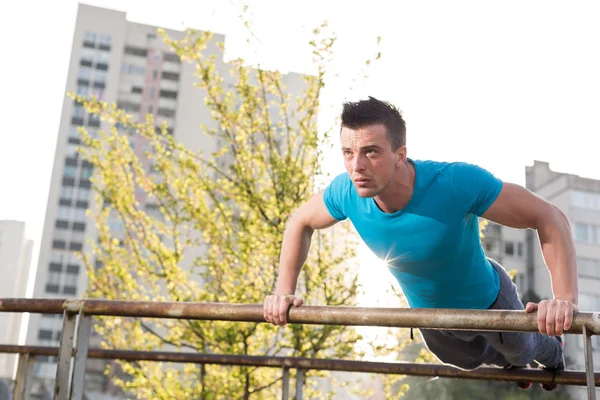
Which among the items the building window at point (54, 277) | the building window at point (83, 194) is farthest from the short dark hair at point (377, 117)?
the building window at point (83, 194)

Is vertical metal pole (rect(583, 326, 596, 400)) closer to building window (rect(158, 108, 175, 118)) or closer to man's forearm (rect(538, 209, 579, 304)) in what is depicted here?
man's forearm (rect(538, 209, 579, 304))

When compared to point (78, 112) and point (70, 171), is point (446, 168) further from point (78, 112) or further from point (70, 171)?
point (78, 112)

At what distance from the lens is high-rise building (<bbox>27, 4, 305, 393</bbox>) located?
57062 millimetres

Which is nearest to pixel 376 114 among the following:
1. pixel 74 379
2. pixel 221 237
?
pixel 74 379

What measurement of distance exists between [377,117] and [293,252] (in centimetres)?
73

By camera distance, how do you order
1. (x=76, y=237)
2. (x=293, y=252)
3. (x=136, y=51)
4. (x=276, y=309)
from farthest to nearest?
(x=136, y=51), (x=76, y=237), (x=293, y=252), (x=276, y=309)

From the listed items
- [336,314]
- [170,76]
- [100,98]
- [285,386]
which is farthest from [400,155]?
[170,76]

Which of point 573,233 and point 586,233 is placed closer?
point 573,233

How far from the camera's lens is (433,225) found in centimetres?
269

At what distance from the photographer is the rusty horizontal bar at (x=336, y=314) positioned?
196 cm

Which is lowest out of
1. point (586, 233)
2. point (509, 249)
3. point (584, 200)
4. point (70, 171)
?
point (509, 249)

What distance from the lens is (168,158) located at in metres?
8.00

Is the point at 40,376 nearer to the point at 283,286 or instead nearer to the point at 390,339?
the point at 390,339

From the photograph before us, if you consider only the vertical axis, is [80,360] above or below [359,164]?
below
